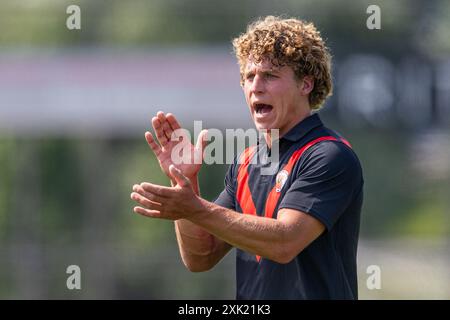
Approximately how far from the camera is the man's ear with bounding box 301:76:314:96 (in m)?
5.69

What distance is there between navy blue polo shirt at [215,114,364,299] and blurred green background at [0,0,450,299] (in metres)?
11.3

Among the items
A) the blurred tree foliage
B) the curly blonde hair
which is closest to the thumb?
the curly blonde hair

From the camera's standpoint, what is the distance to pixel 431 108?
19.1 m

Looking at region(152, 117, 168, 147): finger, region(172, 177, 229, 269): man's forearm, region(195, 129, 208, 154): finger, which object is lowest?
region(172, 177, 229, 269): man's forearm

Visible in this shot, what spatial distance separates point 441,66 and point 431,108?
0.98 meters

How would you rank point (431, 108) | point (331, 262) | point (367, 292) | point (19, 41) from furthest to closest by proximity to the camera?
point (19, 41)
point (431, 108)
point (367, 292)
point (331, 262)

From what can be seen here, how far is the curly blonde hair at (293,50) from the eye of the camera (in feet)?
18.4

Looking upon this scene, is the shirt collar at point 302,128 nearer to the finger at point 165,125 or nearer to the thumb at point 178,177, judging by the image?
the finger at point 165,125

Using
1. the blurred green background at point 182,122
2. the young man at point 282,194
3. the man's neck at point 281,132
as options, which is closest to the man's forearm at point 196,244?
the young man at point 282,194

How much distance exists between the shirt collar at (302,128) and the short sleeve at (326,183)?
0.55 ft

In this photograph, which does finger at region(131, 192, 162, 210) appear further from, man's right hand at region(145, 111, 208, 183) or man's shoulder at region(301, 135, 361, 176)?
man's shoulder at region(301, 135, 361, 176)

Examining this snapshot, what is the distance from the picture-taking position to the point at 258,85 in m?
5.55
